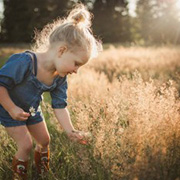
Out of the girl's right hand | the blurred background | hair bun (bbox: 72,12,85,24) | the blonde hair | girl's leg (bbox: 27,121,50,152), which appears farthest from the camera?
the blurred background

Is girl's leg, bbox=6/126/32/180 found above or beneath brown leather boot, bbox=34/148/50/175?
above

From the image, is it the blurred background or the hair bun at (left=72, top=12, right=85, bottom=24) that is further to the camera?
the blurred background

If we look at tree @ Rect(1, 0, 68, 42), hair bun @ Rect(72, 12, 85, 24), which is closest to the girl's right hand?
hair bun @ Rect(72, 12, 85, 24)

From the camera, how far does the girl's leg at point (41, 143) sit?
8.18 ft

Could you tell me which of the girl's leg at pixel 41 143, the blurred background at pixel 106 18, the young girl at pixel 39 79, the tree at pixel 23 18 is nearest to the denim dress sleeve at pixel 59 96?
the young girl at pixel 39 79

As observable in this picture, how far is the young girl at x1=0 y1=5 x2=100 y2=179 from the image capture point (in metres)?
2.17

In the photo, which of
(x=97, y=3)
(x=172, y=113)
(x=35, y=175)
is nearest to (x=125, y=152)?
(x=172, y=113)

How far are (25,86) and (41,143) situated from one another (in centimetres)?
57

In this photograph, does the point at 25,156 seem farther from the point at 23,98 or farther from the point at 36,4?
the point at 36,4

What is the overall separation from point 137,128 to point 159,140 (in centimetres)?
18

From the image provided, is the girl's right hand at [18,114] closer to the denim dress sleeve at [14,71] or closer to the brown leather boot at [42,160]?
the denim dress sleeve at [14,71]

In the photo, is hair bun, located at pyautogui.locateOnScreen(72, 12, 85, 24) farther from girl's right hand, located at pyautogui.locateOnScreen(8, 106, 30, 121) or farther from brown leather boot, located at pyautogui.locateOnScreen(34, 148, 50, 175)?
brown leather boot, located at pyautogui.locateOnScreen(34, 148, 50, 175)

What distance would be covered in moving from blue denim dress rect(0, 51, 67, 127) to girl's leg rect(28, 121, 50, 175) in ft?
0.21

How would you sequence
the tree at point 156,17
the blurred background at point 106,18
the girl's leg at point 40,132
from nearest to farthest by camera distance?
the girl's leg at point 40,132
the tree at point 156,17
the blurred background at point 106,18
